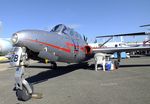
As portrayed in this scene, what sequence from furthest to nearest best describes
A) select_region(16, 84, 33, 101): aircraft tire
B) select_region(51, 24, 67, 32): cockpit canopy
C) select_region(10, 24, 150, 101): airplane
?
select_region(51, 24, 67, 32): cockpit canopy → select_region(10, 24, 150, 101): airplane → select_region(16, 84, 33, 101): aircraft tire

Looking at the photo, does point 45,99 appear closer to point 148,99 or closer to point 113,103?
point 113,103

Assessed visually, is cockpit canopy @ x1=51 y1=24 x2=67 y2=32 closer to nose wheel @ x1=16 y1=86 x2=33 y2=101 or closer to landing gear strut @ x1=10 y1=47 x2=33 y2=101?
landing gear strut @ x1=10 y1=47 x2=33 y2=101

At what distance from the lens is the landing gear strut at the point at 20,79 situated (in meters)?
8.03

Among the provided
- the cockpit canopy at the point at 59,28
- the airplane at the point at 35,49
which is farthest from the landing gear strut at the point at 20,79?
the cockpit canopy at the point at 59,28

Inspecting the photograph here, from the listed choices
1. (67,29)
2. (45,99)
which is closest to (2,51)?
(67,29)

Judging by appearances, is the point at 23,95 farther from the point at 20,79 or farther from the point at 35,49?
the point at 35,49

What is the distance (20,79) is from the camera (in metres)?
8.01

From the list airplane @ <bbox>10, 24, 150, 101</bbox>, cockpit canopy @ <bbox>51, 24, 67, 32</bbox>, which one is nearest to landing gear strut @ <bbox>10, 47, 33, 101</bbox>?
airplane @ <bbox>10, 24, 150, 101</bbox>

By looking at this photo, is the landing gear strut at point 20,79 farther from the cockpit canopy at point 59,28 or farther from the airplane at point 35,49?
the cockpit canopy at point 59,28

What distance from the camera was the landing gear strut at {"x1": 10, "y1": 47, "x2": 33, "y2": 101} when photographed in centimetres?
803

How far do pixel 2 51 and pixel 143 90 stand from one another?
133 ft

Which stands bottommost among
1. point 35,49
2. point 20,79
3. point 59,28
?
point 20,79

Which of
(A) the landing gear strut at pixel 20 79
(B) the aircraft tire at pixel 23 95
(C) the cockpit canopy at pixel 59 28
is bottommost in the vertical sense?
(B) the aircraft tire at pixel 23 95

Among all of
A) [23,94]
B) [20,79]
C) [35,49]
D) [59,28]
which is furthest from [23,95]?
[59,28]
